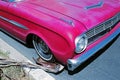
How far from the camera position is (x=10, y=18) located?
4145mm

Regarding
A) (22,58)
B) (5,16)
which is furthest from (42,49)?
(5,16)

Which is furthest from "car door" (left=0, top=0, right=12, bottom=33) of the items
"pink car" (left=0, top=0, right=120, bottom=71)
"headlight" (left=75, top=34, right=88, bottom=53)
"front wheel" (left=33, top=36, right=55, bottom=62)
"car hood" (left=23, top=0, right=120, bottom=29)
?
"headlight" (left=75, top=34, right=88, bottom=53)

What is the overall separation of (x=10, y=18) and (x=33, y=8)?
23.9 inches

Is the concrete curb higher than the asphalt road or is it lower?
higher

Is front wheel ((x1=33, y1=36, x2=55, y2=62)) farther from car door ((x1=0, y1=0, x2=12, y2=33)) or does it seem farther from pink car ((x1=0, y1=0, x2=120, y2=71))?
car door ((x1=0, y1=0, x2=12, y2=33))

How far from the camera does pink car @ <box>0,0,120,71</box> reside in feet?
10.6

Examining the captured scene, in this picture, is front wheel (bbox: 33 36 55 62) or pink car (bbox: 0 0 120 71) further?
front wheel (bbox: 33 36 55 62)

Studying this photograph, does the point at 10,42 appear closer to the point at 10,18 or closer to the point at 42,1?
the point at 10,18

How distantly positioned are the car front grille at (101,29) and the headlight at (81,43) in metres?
0.11

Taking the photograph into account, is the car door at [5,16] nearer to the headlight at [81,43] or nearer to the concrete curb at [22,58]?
the concrete curb at [22,58]

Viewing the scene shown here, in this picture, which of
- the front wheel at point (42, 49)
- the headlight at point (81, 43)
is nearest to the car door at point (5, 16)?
the front wheel at point (42, 49)

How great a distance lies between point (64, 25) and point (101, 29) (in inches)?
28.1

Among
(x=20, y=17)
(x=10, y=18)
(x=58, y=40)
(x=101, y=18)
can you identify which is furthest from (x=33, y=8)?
(x=101, y=18)

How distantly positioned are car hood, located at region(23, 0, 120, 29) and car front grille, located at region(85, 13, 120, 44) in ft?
0.27
